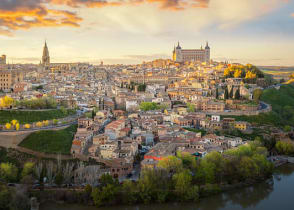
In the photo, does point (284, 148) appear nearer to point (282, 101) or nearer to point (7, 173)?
point (282, 101)

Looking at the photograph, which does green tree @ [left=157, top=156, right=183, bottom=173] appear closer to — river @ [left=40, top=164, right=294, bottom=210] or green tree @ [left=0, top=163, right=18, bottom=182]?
river @ [left=40, top=164, right=294, bottom=210]

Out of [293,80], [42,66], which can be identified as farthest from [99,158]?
[42,66]

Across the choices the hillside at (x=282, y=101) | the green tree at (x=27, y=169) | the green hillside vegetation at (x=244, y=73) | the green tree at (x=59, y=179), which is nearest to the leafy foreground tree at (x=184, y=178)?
the green tree at (x=59, y=179)

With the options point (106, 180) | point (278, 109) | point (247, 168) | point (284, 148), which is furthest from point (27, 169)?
point (278, 109)

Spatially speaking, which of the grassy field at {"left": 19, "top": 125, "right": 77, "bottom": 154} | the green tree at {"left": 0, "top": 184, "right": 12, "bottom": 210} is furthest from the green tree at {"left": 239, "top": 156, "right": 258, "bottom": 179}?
the green tree at {"left": 0, "top": 184, "right": 12, "bottom": 210}

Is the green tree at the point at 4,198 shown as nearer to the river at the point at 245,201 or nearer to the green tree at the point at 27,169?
the river at the point at 245,201

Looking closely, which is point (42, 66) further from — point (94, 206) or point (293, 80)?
point (94, 206)
